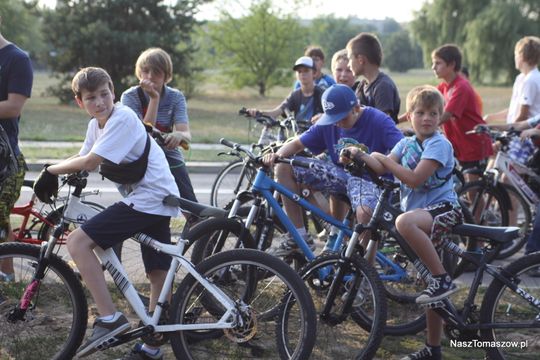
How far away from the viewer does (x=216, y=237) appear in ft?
16.9

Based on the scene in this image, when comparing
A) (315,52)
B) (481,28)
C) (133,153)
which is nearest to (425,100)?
(133,153)

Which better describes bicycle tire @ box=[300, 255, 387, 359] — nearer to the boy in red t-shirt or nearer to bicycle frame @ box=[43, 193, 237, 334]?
bicycle frame @ box=[43, 193, 237, 334]

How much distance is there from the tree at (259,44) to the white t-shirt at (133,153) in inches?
1306

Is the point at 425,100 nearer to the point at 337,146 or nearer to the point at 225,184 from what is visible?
the point at 337,146

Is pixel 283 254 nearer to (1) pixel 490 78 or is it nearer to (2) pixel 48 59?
(2) pixel 48 59

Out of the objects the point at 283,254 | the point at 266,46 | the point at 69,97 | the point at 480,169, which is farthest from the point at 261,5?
the point at 283,254

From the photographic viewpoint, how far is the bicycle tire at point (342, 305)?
4.46m

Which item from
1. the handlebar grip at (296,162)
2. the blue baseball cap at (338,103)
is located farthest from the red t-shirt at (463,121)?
the handlebar grip at (296,162)

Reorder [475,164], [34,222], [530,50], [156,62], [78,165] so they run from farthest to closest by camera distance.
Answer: [475,164], [530,50], [34,222], [156,62], [78,165]

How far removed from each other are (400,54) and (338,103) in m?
88.8

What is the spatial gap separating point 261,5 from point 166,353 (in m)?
33.9

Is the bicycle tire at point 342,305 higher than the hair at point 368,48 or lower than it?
lower

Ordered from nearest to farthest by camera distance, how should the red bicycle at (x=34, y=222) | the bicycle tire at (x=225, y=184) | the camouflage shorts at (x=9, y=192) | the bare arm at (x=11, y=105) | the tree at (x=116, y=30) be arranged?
the camouflage shorts at (x=9, y=192)
the bare arm at (x=11, y=105)
the red bicycle at (x=34, y=222)
the bicycle tire at (x=225, y=184)
the tree at (x=116, y=30)

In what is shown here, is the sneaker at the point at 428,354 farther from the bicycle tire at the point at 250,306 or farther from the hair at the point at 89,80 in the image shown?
the hair at the point at 89,80
